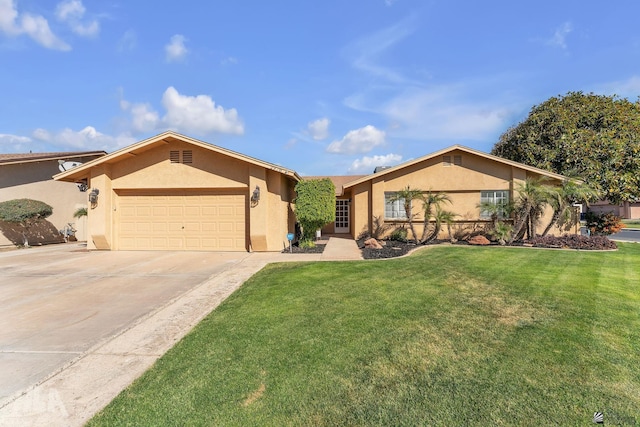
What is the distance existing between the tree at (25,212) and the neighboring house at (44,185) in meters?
0.97

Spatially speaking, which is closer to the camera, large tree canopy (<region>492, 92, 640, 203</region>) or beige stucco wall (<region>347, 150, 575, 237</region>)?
beige stucco wall (<region>347, 150, 575, 237</region>)

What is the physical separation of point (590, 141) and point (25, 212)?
3026 centimetres

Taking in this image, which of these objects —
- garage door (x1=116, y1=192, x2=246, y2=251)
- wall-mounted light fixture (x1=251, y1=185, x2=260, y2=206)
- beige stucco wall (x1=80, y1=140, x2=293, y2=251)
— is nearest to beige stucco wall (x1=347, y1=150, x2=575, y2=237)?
beige stucco wall (x1=80, y1=140, x2=293, y2=251)

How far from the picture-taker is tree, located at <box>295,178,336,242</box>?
13.1 m

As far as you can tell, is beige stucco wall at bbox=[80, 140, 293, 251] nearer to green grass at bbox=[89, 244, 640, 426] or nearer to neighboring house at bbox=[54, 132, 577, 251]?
neighboring house at bbox=[54, 132, 577, 251]

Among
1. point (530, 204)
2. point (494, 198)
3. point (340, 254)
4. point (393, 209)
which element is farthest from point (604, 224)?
point (340, 254)

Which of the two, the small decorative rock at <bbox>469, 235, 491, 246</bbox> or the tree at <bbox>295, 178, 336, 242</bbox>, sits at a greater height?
the tree at <bbox>295, 178, 336, 242</bbox>

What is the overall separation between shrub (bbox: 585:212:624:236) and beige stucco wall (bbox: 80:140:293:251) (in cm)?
1969

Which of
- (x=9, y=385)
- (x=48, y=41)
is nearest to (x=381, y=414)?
(x=9, y=385)

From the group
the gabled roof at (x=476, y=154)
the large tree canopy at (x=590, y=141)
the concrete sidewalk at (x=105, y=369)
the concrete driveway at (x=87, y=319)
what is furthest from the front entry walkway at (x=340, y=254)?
the large tree canopy at (x=590, y=141)

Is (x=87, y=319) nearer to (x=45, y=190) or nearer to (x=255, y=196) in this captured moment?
(x=255, y=196)

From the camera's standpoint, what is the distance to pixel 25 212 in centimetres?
1512

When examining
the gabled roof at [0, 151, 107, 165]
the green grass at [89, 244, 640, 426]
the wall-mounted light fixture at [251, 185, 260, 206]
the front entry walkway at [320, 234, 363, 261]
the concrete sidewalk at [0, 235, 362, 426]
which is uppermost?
the gabled roof at [0, 151, 107, 165]

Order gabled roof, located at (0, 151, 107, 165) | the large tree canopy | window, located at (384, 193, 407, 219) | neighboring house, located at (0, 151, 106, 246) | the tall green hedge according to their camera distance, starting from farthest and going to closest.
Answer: the large tree canopy < window, located at (384, 193, 407, 219) < neighboring house, located at (0, 151, 106, 246) < gabled roof, located at (0, 151, 107, 165) < the tall green hedge
